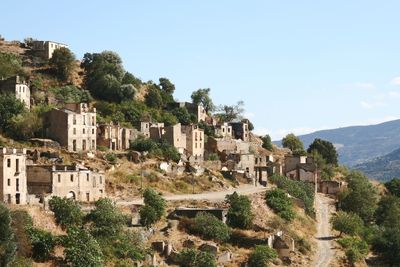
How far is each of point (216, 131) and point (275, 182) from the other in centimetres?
1714

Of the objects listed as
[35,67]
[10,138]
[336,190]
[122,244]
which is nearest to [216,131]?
[336,190]

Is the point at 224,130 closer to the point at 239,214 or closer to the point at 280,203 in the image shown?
the point at 280,203

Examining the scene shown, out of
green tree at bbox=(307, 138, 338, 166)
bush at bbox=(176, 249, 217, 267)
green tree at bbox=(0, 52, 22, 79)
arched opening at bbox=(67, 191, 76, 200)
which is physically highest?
green tree at bbox=(0, 52, 22, 79)

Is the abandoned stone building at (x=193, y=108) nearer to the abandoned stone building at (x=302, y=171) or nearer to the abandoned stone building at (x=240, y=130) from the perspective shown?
the abandoned stone building at (x=240, y=130)

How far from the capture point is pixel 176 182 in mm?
69938

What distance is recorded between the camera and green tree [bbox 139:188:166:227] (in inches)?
2213

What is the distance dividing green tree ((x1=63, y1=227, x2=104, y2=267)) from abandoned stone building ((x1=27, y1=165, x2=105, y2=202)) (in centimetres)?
668

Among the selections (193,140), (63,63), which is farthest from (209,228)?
(63,63)

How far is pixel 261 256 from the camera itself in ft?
183

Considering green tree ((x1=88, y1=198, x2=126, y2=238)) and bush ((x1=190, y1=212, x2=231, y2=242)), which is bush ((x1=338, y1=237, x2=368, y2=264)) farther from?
green tree ((x1=88, y1=198, x2=126, y2=238))

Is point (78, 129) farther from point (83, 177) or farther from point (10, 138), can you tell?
point (83, 177)

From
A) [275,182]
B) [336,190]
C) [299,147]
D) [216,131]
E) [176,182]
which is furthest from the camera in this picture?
[299,147]

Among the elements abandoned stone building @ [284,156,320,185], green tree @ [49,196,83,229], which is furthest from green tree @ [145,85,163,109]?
green tree @ [49,196,83,229]

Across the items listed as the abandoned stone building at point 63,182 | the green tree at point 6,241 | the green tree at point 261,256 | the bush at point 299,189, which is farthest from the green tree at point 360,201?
the green tree at point 6,241
